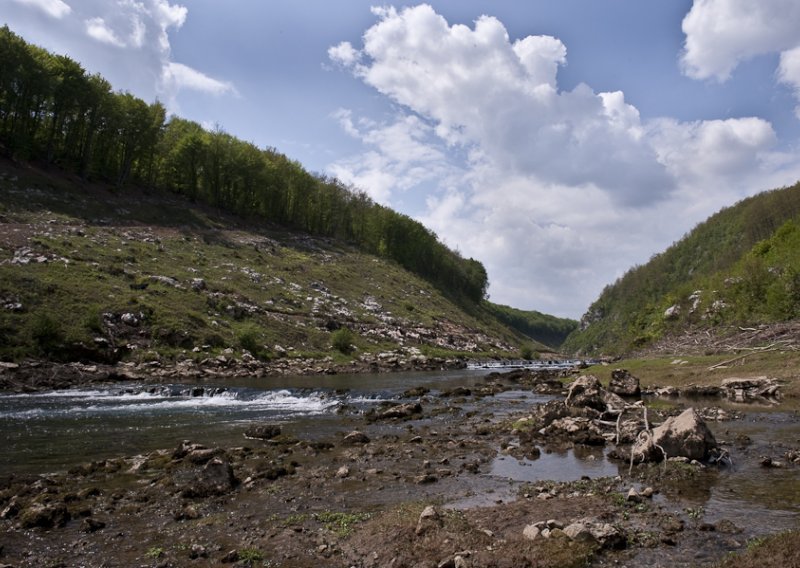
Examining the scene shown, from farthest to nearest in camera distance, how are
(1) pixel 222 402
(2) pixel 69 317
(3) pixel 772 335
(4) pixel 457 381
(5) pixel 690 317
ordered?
(5) pixel 690 317, (4) pixel 457 381, (2) pixel 69 317, (3) pixel 772 335, (1) pixel 222 402

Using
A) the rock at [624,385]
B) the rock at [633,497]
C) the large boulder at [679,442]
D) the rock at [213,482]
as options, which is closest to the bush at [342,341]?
the rock at [624,385]

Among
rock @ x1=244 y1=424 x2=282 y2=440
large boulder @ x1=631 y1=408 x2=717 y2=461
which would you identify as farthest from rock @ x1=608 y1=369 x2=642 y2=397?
rock @ x1=244 y1=424 x2=282 y2=440

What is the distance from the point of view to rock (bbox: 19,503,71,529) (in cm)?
1338

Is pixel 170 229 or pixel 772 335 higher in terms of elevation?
pixel 170 229

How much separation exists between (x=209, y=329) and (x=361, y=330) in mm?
28234

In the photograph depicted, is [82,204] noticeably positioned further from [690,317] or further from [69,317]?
[690,317]

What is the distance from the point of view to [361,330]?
84.1m

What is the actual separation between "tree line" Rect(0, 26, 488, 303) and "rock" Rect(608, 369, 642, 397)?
99857mm

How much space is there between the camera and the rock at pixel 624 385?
35688 mm

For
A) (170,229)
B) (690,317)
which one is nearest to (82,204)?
(170,229)

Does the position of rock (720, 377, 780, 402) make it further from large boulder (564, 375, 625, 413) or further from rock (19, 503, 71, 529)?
rock (19, 503, 71, 529)

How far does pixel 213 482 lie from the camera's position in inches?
639

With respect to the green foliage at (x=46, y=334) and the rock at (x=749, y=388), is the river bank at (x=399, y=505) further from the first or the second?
the green foliage at (x=46, y=334)

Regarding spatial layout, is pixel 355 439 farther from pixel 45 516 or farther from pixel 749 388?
pixel 749 388
